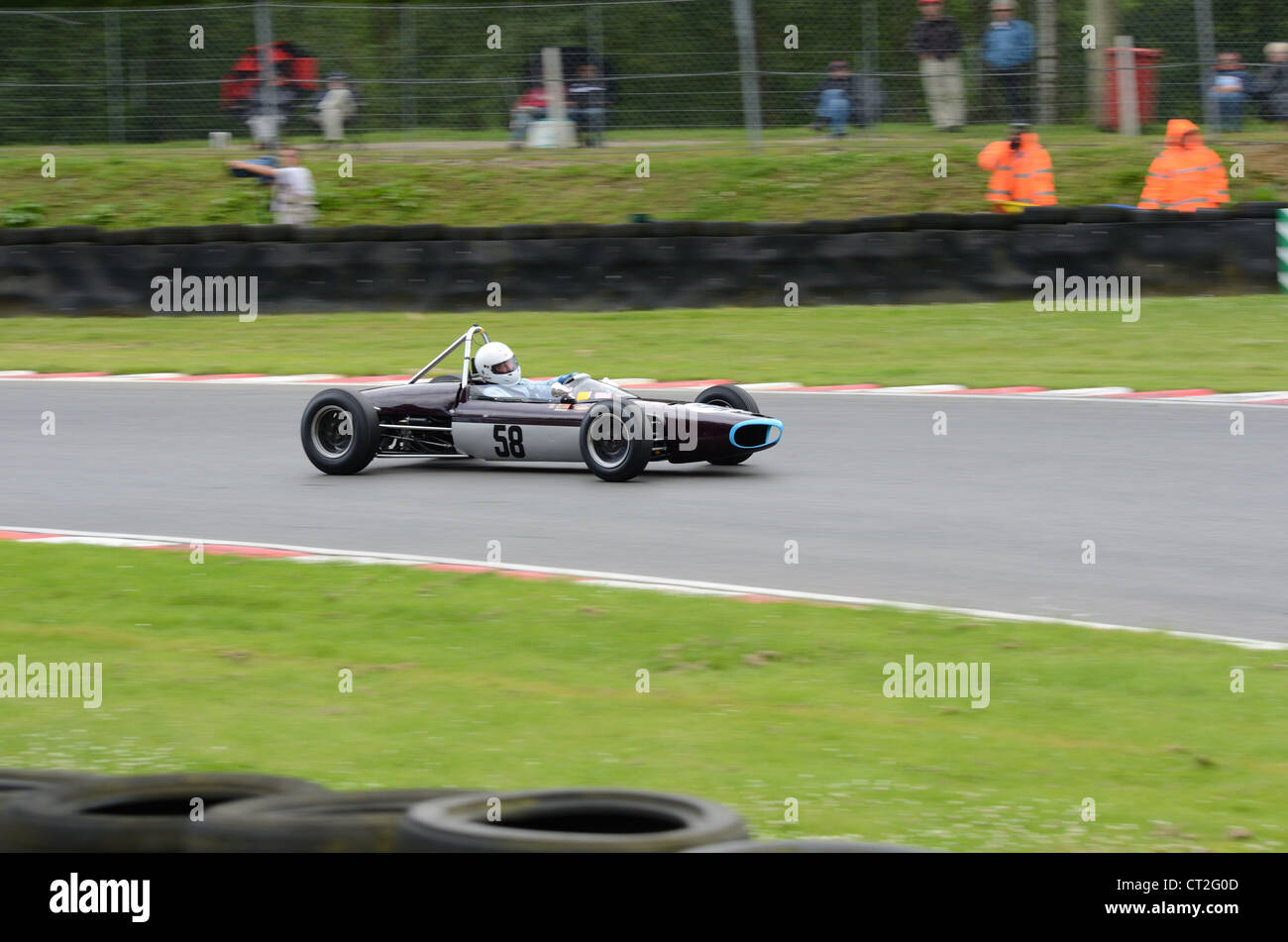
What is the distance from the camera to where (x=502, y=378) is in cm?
1038

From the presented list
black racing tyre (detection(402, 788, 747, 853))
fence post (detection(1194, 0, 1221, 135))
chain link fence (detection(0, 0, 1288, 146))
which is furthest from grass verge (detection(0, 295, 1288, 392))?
black racing tyre (detection(402, 788, 747, 853))

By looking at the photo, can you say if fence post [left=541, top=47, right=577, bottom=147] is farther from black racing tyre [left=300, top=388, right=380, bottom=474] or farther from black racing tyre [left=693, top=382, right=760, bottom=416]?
black racing tyre [left=693, top=382, right=760, bottom=416]

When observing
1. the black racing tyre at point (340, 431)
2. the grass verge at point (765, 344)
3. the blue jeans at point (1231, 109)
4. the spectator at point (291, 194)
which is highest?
the blue jeans at point (1231, 109)

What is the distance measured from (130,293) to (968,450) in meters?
9.62

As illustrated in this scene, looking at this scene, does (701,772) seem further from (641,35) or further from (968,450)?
(641,35)

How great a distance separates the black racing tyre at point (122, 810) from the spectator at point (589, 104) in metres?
14.5

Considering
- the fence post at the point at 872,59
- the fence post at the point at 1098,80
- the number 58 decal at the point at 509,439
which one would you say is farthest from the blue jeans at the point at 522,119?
the number 58 decal at the point at 509,439

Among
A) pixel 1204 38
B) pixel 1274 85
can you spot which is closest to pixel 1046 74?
pixel 1204 38

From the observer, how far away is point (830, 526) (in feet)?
28.6

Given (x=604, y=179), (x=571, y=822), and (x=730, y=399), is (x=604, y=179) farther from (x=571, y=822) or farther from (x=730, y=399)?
(x=571, y=822)

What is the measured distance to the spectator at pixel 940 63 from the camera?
17.6 m

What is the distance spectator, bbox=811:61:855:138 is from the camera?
58.5 ft

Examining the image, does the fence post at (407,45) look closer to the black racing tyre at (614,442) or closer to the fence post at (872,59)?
the fence post at (872,59)
